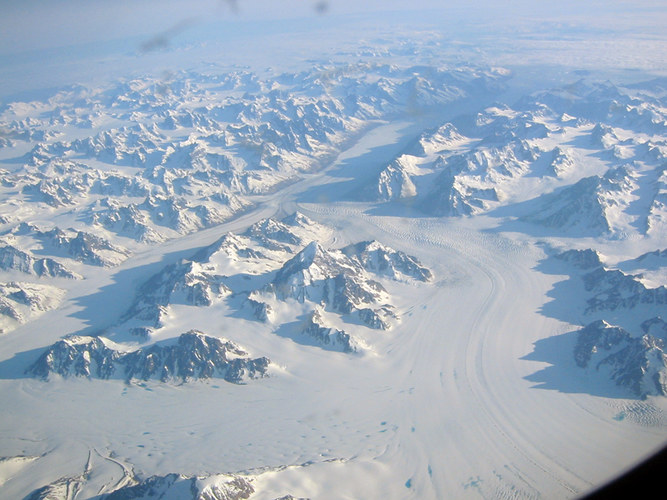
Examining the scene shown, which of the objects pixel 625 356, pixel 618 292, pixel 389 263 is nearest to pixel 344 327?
pixel 389 263

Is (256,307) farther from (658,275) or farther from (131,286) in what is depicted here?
(658,275)

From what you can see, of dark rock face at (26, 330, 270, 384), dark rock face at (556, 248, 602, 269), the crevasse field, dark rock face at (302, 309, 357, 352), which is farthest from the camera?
dark rock face at (556, 248, 602, 269)

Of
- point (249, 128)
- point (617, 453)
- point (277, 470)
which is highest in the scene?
point (249, 128)

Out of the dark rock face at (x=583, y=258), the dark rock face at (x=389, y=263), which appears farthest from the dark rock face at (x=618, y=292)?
the dark rock face at (x=389, y=263)

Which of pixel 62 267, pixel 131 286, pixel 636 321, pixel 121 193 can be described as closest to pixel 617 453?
pixel 636 321

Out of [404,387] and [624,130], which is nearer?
[404,387]

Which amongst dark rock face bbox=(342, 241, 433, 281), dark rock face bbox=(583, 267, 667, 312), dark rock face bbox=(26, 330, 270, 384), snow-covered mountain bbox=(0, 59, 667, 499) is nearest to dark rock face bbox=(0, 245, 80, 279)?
snow-covered mountain bbox=(0, 59, 667, 499)

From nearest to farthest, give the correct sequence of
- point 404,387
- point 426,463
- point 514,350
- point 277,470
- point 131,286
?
point 277,470
point 426,463
point 404,387
point 514,350
point 131,286

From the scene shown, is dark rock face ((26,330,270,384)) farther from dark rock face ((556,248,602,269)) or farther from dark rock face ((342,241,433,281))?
dark rock face ((556,248,602,269))
